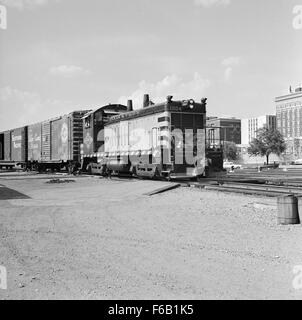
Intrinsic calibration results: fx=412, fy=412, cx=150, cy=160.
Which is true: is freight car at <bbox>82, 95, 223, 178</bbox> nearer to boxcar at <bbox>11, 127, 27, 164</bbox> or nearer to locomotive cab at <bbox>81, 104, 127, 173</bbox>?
locomotive cab at <bbox>81, 104, 127, 173</bbox>

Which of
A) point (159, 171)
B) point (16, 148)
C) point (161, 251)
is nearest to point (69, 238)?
point (161, 251)

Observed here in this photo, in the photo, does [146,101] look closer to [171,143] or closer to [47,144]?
[171,143]

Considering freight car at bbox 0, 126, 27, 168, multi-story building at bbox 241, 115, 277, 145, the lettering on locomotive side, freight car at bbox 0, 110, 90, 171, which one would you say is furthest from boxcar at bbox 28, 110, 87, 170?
multi-story building at bbox 241, 115, 277, 145

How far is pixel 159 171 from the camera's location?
1831 cm

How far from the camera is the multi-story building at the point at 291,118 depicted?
327ft

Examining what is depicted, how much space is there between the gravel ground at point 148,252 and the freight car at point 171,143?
672 centimetres

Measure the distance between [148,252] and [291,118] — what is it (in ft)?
373

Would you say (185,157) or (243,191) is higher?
(185,157)

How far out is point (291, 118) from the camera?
112750 millimetres

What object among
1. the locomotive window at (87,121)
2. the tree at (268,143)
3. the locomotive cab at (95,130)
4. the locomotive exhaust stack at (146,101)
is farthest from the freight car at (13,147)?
the tree at (268,143)
